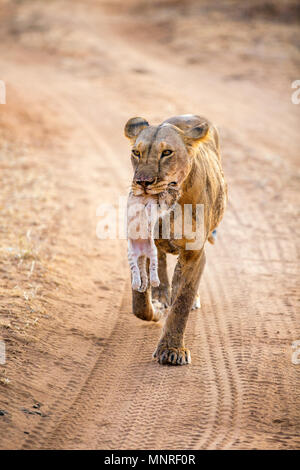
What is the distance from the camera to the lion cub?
15.2 ft

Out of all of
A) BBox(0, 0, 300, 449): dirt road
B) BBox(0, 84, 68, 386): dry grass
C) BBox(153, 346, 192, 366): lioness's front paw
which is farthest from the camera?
BBox(0, 84, 68, 386): dry grass

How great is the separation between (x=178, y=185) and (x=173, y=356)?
142 cm

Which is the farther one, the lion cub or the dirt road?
the lion cub

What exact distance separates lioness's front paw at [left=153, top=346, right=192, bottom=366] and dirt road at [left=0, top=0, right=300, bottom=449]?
0.07m

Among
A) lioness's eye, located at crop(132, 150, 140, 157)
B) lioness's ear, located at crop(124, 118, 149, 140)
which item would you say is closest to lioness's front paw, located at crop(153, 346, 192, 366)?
lioness's eye, located at crop(132, 150, 140, 157)

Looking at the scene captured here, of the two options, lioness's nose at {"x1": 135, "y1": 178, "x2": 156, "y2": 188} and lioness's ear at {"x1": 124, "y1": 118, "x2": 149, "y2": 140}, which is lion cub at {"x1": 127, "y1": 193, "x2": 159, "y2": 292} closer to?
lioness's nose at {"x1": 135, "y1": 178, "x2": 156, "y2": 188}

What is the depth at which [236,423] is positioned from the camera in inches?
171

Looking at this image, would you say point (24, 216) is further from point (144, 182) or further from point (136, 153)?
point (144, 182)

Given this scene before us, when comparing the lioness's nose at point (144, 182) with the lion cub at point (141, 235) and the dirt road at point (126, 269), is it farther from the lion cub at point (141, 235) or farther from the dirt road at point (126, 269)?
the dirt road at point (126, 269)

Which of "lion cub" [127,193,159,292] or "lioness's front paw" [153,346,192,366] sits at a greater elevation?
"lion cub" [127,193,159,292]

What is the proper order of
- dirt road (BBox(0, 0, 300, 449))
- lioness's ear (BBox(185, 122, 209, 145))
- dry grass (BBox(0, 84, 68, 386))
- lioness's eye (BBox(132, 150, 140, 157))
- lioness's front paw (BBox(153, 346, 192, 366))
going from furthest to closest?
1. dry grass (BBox(0, 84, 68, 386))
2. lioness's front paw (BBox(153, 346, 192, 366))
3. lioness's ear (BBox(185, 122, 209, 145))
4. lioness's eye (BBox(132, 150, 140, 157))
5. dirt road (BBox(0, 0, 300, 449))

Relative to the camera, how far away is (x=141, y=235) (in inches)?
186

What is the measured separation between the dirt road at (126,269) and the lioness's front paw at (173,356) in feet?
0.22

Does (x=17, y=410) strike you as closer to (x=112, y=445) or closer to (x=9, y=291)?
(x=112, y=445)
